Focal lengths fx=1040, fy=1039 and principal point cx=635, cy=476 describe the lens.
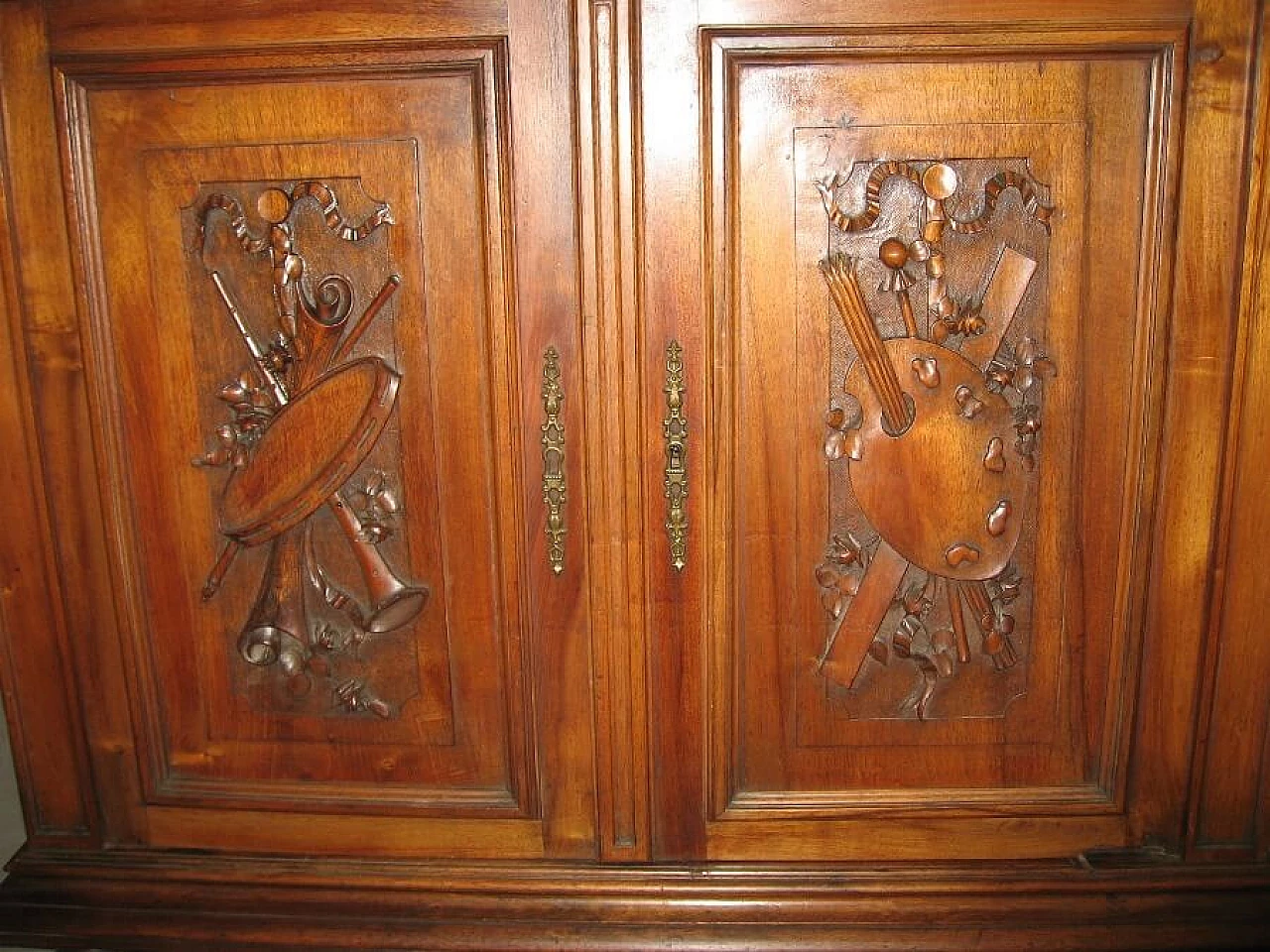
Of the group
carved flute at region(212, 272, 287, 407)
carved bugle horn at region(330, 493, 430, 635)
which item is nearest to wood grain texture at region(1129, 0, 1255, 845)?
carved bugle horn at region(330, 493, 430, 635)

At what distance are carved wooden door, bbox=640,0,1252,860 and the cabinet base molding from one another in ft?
0.14

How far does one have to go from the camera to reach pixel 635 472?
47.1 inches

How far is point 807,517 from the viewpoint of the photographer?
121 centimetres

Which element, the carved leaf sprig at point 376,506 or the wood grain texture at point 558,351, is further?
the carved leaf sprig at point 376,506

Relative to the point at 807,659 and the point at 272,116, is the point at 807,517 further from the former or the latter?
the point at 272,116

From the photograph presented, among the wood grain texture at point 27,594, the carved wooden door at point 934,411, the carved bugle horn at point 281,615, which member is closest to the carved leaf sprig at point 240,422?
the carved bugle horn at point 281,615

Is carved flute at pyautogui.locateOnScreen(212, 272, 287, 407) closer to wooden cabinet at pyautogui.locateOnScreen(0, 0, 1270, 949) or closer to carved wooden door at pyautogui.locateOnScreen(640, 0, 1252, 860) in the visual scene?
wooden cabinet at pyautogui.locateOnScreen(0, 0, 1270, 949)

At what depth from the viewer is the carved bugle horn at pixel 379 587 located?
4.04 feet

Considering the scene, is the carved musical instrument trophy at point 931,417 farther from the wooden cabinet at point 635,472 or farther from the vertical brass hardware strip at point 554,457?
the vertical brass hardware strip at point 554,457

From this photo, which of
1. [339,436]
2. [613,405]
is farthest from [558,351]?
[339,436]

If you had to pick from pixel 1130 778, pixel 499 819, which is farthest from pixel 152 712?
pixel 1130 778

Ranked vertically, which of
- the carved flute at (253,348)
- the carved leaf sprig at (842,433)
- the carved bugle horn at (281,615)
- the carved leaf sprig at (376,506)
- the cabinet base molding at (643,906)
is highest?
the carved flute at (253,348)

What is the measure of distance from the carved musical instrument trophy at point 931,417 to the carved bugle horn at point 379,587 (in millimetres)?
489

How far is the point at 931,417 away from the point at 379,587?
678 millimetres
